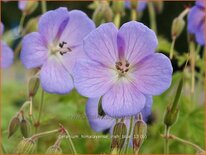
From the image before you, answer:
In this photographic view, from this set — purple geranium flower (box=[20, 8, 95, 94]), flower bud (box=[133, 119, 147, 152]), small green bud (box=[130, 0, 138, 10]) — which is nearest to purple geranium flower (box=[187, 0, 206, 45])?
small green bud (box=[130, 0, 138, 10])

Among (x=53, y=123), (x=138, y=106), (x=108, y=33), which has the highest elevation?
(x=108, y=33)

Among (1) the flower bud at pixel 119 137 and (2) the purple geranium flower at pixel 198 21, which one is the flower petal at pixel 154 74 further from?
(2) the purple geranium flower at pixel 198 21

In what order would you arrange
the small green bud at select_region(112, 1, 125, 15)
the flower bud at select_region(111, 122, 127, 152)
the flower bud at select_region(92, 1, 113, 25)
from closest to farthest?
the flower bud at select_region(111, 122, 127, 152) → the flower bud at select_region(92, 1, 113, 25) → the small green bud at select_region(112, 1, 125, 15)

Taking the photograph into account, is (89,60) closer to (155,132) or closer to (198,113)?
(198,113)

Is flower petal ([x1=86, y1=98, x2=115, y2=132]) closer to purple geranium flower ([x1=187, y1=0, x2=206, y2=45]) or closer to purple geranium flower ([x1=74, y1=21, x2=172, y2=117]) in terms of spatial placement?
purple geranium flower ([x1=74, y1=21, x2=172, y2=117])

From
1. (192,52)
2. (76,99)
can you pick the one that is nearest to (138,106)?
(192,52)

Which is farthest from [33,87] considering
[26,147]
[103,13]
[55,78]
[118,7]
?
[118,7]

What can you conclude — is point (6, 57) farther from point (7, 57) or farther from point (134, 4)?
point (134, 4)
